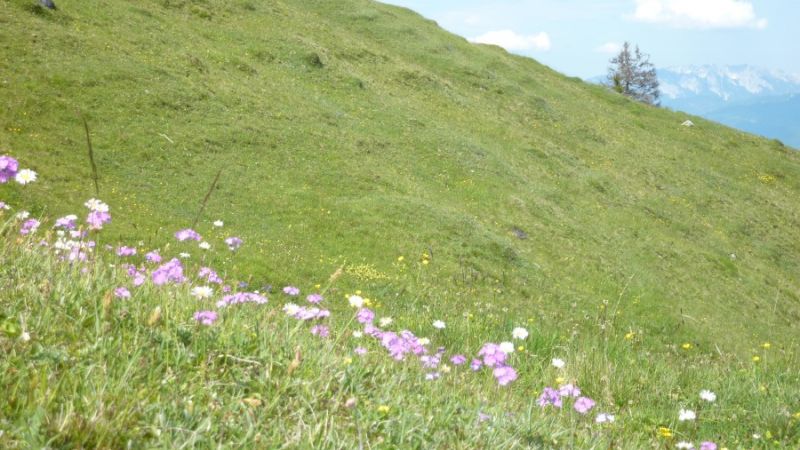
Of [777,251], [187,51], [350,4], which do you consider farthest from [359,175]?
[350,4]

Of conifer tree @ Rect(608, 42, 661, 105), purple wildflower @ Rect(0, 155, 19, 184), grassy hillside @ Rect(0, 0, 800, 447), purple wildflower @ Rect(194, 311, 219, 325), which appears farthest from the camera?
conifer tree @ Rect(608, 42, 661, 105)

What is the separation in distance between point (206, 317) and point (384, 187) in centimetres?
2567

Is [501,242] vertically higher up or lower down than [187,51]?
lower down

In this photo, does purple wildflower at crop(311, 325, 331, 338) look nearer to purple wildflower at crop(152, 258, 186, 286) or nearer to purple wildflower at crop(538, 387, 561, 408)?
purple wildflower at crop(152, 258, 186, 286)

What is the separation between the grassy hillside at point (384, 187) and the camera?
21438 mm

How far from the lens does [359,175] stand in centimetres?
3047

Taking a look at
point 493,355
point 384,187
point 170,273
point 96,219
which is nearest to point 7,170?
point 96,219

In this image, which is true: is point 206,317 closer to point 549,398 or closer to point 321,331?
point 321,331

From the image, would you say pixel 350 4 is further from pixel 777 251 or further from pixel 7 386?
pixel 7 386

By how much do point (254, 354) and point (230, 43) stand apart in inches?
1564

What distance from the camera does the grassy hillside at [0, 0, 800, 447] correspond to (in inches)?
844

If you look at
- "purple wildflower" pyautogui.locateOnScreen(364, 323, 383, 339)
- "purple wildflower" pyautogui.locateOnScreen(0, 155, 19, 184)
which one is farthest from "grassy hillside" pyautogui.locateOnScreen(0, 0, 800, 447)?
"purple wildflower" pyautogui.locateOnScreen(364, 323, 383, 339)

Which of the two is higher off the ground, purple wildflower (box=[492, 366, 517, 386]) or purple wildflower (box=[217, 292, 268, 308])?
purple wildflower (box=[492, 366, 517, 386])

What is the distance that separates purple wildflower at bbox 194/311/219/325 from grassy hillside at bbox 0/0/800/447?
1.11m
